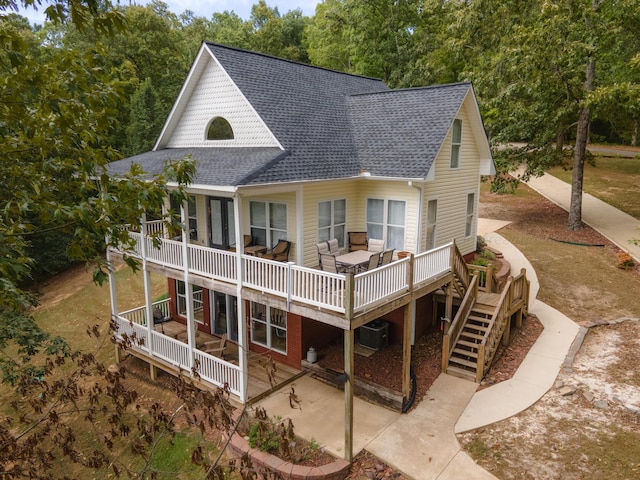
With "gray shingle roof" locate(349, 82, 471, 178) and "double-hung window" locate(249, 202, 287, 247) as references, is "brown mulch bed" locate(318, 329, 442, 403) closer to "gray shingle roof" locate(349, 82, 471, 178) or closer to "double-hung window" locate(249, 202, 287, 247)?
"double-hung window" locate(249, 202, 287, 247)

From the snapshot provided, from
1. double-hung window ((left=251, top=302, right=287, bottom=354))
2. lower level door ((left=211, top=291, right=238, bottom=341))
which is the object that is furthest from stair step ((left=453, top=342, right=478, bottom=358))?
lower level door ((left=211, top=291, right=238, bottom=341))

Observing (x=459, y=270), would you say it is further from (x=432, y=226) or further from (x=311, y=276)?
(x=311, y=276)

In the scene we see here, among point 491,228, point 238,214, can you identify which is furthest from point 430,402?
point 491,228

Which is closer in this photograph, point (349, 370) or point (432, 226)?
point (349, 370)

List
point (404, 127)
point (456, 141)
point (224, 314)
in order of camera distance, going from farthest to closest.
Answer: point (224, 314) → point (456, 141) → point (404, 127)

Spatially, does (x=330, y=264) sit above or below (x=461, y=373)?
above

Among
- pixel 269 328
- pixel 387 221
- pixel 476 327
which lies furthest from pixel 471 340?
pixel 269 328

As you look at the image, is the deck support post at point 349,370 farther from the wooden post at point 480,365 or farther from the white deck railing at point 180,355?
the wooden post at point 480,365
